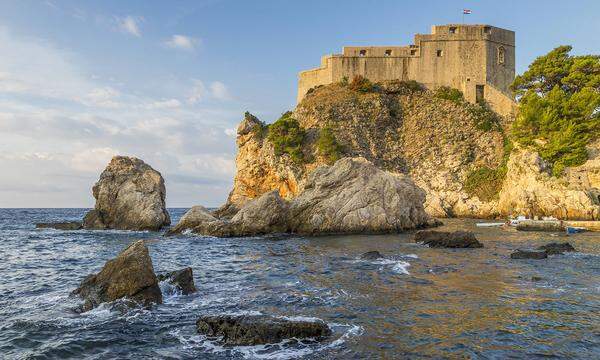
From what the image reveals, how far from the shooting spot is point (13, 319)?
1145cm

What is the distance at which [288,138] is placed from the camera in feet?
196

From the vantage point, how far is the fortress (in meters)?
69.4

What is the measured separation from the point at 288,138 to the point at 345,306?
48.4 m

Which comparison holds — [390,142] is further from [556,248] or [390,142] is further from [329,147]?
[556,248]

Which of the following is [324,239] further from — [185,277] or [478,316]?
[478,316]

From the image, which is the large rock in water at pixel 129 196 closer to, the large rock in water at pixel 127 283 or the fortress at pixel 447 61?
A: the large rock in water at pixel 127 283

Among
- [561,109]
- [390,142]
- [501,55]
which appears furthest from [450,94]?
[561,109]

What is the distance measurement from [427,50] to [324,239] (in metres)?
49.5

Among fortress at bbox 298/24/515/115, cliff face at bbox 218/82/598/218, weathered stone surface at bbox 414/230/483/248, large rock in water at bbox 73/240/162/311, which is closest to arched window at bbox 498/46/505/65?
fortress at bbox 298/24/515/115

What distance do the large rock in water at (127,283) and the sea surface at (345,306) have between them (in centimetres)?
44

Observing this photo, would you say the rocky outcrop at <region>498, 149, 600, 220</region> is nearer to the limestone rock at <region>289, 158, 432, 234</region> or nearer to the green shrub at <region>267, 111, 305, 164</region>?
the limestone rock at <region>289, 158, 432, 234</region>

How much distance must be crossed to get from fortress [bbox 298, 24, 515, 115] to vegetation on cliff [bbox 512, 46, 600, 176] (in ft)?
43.2

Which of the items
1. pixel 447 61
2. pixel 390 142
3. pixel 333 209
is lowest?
pixel 333 209

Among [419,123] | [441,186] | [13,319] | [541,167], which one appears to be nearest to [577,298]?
[13,319]
